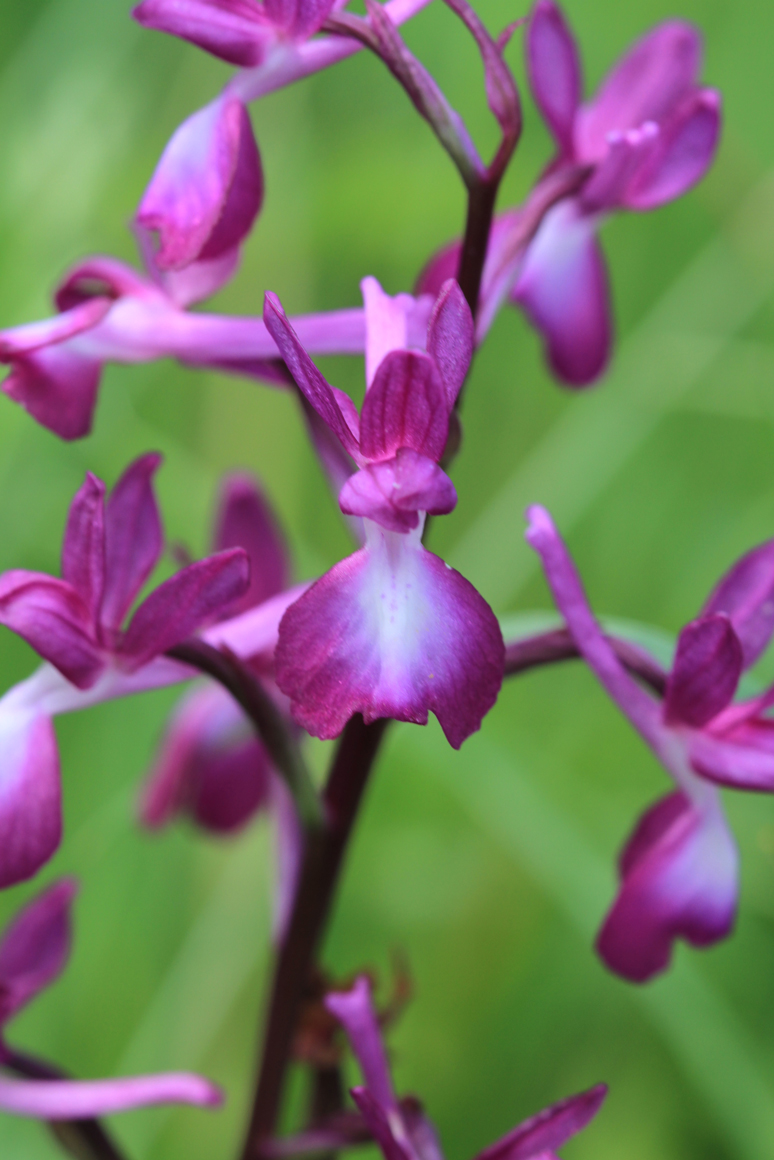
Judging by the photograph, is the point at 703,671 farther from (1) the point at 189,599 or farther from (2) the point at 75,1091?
(2) the point at 75,1091

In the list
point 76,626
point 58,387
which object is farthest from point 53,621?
point 58,387

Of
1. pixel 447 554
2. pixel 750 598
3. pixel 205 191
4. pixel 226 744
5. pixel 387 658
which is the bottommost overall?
pixel 447 554

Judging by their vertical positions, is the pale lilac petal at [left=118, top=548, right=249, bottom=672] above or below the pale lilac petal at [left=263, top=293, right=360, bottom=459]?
below

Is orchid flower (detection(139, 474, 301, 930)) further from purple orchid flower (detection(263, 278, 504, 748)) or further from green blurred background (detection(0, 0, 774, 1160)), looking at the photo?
purple orchid flower (detection(263, 278, 504, 748))

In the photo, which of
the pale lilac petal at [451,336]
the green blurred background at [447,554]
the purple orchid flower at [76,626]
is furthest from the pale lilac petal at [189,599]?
the green blurred background at [447,554]

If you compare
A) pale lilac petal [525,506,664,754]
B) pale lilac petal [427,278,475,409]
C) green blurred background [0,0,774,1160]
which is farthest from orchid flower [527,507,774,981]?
green blurred background [0,0,774,1160]

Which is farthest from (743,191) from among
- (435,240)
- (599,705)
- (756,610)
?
(756,610)

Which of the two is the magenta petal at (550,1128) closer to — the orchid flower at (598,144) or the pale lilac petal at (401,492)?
the pale lilac petal at (401,492)
